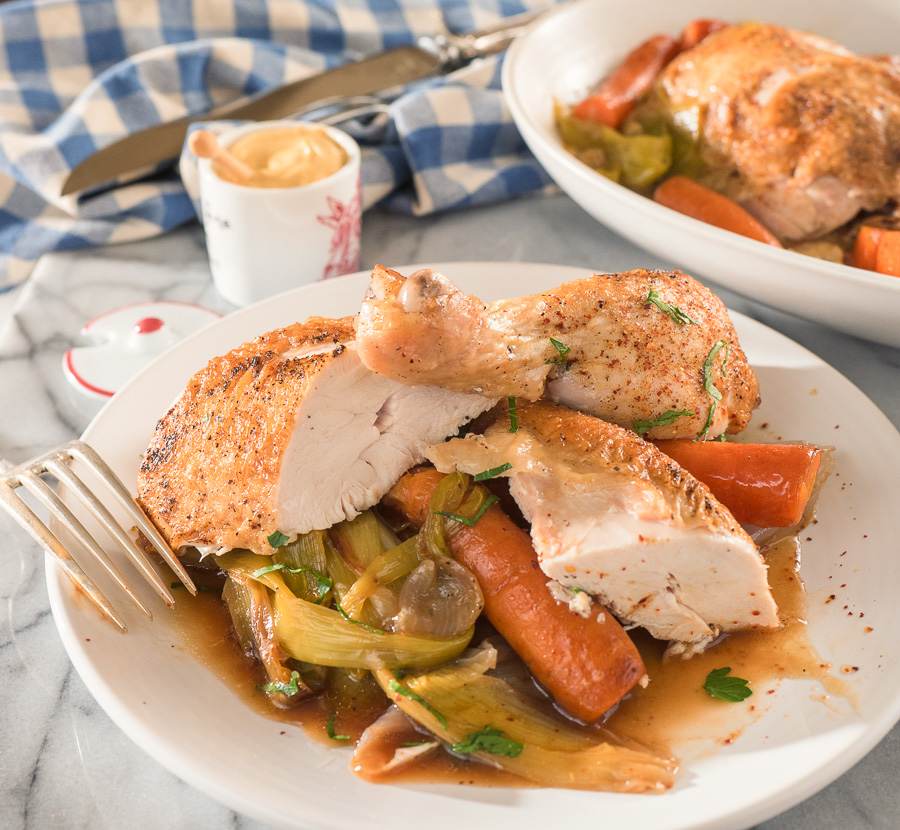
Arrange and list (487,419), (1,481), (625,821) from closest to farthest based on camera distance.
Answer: (625,821), (1,481), (487,419)

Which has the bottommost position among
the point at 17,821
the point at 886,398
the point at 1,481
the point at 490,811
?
the point at 886,398

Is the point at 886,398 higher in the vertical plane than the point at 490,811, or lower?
lower

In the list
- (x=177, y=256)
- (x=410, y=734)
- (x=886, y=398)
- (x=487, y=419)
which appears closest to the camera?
(x=410, y=734)

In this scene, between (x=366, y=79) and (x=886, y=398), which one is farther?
(x=366, y=79)

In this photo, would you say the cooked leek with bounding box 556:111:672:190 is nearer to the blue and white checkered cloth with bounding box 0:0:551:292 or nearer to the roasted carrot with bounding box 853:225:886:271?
the blue and white checkered cloth with bounding box 0:0:551:292

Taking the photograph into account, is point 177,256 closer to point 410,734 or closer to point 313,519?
point 313,519

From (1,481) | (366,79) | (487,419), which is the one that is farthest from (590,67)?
(1,481)

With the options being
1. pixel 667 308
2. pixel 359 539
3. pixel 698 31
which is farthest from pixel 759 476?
pixel 698 31

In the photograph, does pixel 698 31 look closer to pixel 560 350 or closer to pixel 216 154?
pixel 216 154
